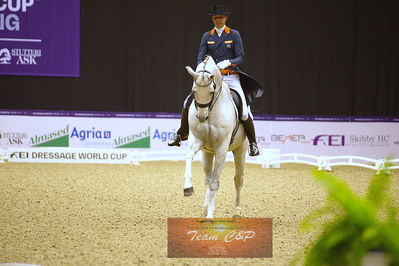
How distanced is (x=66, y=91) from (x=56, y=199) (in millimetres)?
7481

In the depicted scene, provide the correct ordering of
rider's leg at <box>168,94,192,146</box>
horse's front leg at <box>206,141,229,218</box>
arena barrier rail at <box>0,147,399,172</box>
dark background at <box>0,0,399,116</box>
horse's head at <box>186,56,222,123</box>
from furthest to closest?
1. dark background at <box>0,0,399,116</box>
2. arena barrier rail at <box>0,147,399,172</box>
3. rider's leg at <box>168,94,192,146</box>
4. horse's front leg at <box>206,141,229,218</box>
5. horse's head at <box>186,56,222,123</box>

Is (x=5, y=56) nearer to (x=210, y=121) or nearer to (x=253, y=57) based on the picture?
(x=253, y=57)

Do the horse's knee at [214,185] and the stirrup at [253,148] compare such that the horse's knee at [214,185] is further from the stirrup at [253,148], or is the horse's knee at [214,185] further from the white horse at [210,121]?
the stirrup at [253,148]

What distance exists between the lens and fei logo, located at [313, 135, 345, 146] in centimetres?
1562

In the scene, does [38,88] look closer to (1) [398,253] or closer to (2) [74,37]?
(2) [74,37]

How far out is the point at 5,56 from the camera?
15.6 m

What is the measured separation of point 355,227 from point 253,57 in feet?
47.3

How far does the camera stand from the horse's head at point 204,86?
21.3 feet

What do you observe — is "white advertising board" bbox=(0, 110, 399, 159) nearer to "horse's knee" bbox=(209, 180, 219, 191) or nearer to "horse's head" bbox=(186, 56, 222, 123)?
"horse's knee" bbox=(209, 180, 219, 191)

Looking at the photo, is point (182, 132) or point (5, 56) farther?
point (5, 56)

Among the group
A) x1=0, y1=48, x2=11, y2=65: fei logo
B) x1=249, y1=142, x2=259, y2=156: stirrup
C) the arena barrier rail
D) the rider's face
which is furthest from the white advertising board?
the rider's face

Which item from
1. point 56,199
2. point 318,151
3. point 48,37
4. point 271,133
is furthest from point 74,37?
point 56,199

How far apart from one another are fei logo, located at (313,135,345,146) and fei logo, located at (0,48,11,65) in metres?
7.65

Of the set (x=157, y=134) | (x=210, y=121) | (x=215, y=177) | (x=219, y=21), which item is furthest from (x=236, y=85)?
(x=157, y=134)
